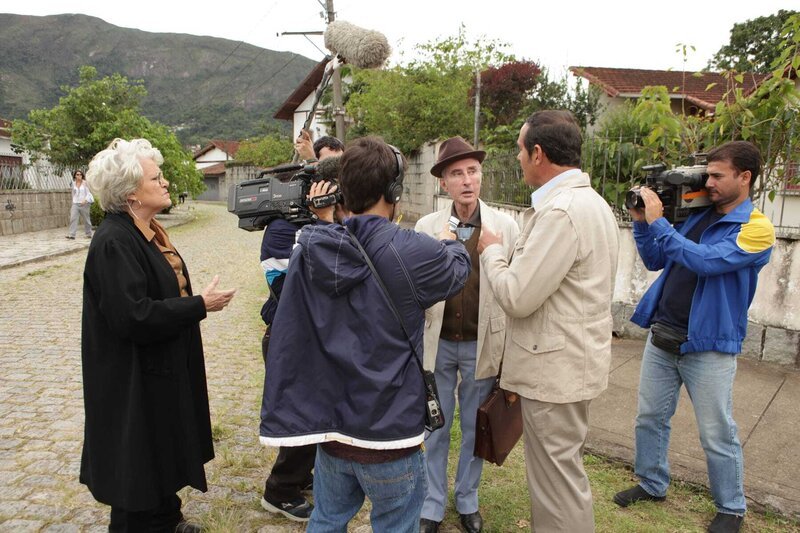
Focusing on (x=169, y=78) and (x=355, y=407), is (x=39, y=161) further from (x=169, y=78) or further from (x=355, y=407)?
(x=169, y=78)

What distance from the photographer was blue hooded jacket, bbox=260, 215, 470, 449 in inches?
73.6

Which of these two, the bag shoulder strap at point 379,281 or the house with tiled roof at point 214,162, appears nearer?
the bag shoulder strap at point 379,281

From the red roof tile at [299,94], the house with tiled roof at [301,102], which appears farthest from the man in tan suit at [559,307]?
the house with tiled roof at [301,102]

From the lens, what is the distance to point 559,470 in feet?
7.82

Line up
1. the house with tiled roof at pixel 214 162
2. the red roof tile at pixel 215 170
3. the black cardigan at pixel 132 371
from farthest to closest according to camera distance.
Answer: the house with tiled roof at pixel 214 162, the red roof tile at pixel 215 170, the black cardigan at pixel 132 371

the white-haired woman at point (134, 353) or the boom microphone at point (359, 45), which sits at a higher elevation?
the boom microphone at point (359, 45)

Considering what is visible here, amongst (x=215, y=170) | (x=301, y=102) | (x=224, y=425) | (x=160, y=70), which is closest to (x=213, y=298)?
(x=224, y=425)

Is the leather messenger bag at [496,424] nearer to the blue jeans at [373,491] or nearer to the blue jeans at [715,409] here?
the blue jeans at [373,491]

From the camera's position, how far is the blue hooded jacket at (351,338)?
1.87m

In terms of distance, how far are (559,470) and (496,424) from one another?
0.44 m

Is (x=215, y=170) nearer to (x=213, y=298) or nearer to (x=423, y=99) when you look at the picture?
(x=423, y=99)

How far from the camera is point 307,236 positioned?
188 cm

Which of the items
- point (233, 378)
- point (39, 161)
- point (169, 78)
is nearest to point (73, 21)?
point (169, 78)

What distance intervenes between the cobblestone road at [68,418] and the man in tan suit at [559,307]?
4.24ft
